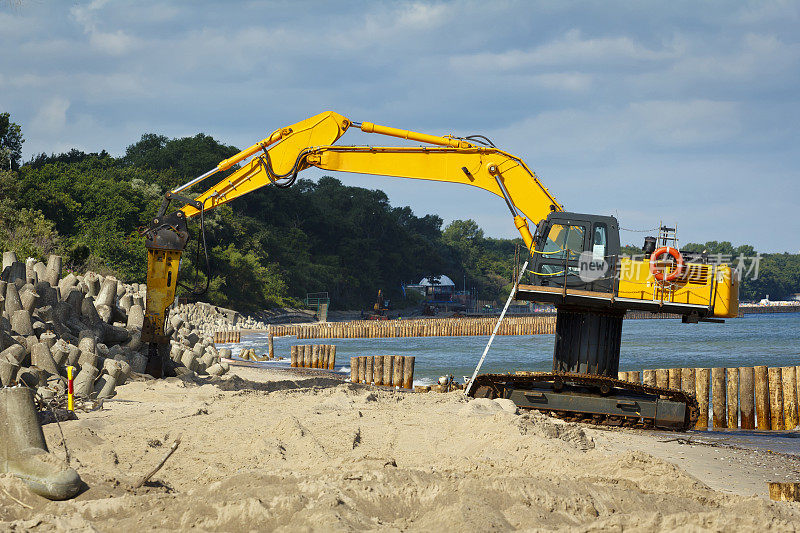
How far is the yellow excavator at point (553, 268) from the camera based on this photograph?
558 inches

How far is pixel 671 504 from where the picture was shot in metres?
7.16

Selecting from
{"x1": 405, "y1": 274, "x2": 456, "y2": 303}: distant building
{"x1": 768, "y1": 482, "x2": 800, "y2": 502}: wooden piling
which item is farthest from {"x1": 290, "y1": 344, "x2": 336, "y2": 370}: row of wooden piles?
{"x1": 405, "y1": 274, "x2": 456, "y2": 303}: distant building

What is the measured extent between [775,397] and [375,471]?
12.5m

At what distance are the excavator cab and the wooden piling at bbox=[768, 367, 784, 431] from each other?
498cm

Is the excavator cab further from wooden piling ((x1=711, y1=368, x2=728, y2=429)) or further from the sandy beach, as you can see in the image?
wooden piling ((x1=711, y1=368, x2=728, y2=429))

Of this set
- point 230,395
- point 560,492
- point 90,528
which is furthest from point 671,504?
point 230,395

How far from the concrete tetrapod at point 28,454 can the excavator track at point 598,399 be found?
9.31 meters

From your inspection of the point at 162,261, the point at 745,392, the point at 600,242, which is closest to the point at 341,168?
the point at 162,261

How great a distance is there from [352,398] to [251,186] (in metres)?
5.02

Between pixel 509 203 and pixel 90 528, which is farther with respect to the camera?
pixel 509 203

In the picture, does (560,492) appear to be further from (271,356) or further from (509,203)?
(271,356)

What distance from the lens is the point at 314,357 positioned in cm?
3017

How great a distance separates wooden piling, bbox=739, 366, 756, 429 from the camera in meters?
16.7

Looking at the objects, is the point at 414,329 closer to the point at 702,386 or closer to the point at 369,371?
the point at 369,371
